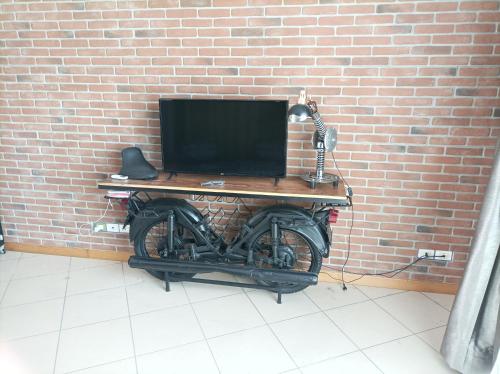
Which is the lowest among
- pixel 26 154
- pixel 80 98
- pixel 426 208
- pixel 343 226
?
pixel 343 226

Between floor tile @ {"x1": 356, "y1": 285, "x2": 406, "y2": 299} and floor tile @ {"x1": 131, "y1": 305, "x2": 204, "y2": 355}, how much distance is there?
116 cm

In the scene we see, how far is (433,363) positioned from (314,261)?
843mm

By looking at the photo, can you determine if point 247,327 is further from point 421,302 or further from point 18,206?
point 18,206

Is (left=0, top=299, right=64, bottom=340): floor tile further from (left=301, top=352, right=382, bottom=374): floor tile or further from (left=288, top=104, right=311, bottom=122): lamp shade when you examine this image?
(left=288, top=104, right=311, bottom=122): lamp shade

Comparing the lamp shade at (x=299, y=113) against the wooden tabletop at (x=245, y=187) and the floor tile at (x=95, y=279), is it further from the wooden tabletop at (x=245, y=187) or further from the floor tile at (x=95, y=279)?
the floor tile at (x=95, y=279)

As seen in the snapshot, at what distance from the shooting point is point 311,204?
259cm

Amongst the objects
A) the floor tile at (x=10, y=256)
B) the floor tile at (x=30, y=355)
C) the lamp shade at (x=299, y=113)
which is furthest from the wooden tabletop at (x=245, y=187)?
the floor tile at (x=10, y=256)

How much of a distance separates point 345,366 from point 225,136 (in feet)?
4.91

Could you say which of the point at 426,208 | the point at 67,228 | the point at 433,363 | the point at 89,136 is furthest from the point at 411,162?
the point at 67,228

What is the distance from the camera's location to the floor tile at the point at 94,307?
7.47 ft

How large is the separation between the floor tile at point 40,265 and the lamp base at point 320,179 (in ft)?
6.44

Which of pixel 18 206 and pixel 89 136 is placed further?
pixel 18 206

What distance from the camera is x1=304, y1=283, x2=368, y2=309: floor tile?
245 cm

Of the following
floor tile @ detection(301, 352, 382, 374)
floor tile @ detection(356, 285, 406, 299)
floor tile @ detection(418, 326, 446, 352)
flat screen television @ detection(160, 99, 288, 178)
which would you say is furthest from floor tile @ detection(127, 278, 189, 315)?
floor tile @ detection(418, 326, 446, 352)
